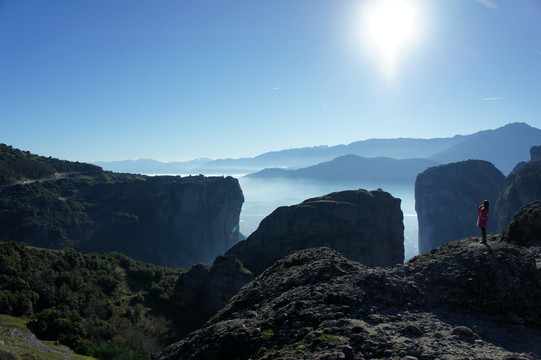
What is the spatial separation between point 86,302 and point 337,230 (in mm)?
31862

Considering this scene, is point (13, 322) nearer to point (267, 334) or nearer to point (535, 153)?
point (267, 334)

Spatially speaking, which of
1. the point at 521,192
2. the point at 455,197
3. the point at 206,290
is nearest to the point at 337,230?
the point at 206,290

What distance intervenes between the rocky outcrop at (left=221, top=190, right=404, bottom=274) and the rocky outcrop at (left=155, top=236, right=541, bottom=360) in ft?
103

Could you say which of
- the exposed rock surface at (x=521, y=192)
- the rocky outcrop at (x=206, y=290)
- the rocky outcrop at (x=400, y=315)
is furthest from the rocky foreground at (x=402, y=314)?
the exposed rock surface at (x=521, y=192)

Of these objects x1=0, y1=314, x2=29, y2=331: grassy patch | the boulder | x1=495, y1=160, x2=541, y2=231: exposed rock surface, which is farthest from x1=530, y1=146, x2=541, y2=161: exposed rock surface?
x1=0, y1=314, x2=29, y2=331: grassy patch

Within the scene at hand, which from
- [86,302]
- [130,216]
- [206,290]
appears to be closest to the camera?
[86,302]

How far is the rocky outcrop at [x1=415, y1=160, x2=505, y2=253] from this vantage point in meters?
114

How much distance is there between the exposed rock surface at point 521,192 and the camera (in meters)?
79.6

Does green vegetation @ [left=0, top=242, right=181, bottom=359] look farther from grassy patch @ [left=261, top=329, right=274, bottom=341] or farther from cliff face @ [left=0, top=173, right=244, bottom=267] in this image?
cliff face @ [left=0, top=173, right=244, bottom=267]

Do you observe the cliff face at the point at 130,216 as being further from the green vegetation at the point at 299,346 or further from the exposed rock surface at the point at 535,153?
the exposed rock surface at the point at 535,153

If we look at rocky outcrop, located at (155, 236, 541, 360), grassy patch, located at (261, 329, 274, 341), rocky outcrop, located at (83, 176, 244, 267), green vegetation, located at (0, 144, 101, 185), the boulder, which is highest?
green vegetation, located at (0, 144, 101, 185)

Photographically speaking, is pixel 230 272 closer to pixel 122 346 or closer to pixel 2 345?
pixel 122 346

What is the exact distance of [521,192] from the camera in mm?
82625

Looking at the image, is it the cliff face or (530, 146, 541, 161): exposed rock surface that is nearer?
the cliff face
